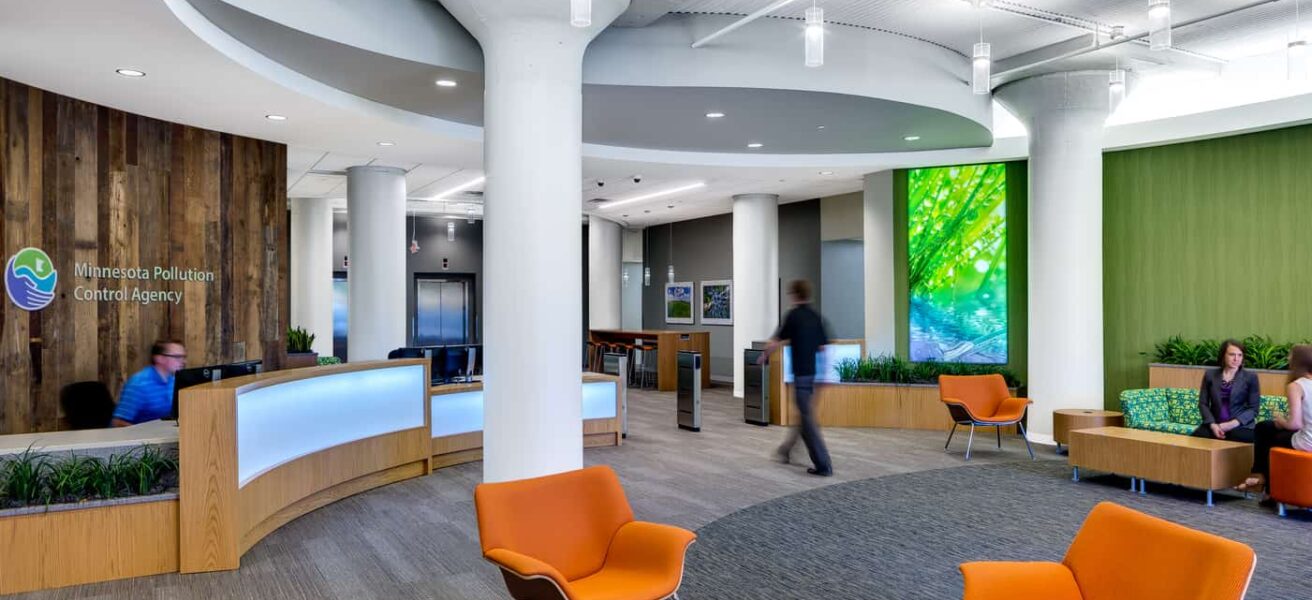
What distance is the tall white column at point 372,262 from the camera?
33.9 ft

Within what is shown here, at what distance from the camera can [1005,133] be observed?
1025 cm

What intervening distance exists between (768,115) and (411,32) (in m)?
3.60

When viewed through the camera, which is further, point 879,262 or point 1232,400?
point 879,262

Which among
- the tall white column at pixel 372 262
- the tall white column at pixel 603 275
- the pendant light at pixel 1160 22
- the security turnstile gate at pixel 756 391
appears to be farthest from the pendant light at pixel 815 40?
the tall white column at pixel 603 275

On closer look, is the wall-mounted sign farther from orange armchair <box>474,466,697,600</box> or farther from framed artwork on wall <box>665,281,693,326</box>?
framed artwork on wall <box>665,281,693,326</box>

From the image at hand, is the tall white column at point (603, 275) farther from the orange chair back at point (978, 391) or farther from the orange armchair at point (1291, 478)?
the orange armchair at point (1291, 478)

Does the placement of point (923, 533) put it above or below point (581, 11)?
below

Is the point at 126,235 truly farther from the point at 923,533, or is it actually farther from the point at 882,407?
the point at 882,407

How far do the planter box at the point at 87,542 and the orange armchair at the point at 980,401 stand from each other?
655 centimetres

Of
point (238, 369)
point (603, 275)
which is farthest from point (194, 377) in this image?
point (603, 275)

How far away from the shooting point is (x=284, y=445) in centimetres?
556

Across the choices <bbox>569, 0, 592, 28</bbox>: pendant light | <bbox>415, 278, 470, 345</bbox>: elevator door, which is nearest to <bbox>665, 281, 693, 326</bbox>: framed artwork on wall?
<bbox>415, 278, 470, 345</bbox>: elevator door

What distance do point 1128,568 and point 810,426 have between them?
4366mm

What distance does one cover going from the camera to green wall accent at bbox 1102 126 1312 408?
27.8 feet
